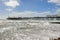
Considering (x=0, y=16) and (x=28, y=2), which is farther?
(x=0, y=16)

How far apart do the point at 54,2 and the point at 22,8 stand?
1.24 m

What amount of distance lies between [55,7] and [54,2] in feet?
0.92

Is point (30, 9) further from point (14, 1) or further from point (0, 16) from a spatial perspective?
point (0, 16)

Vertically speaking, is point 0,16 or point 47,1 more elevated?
point 47,1

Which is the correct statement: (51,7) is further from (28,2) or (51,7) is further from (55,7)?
(28,2)

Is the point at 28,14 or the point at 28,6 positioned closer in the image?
the point at 28,6

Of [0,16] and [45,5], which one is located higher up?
[45,5]

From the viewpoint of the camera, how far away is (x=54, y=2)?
229 inches

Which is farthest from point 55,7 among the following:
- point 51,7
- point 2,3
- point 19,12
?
point 2,3

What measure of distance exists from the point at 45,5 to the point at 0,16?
175 cm

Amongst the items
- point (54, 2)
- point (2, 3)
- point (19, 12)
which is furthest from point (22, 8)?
point (54, 2)

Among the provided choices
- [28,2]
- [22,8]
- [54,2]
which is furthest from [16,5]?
[54,2]

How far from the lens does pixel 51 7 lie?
5.92 meters

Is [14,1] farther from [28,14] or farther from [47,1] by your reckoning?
[47,1]
